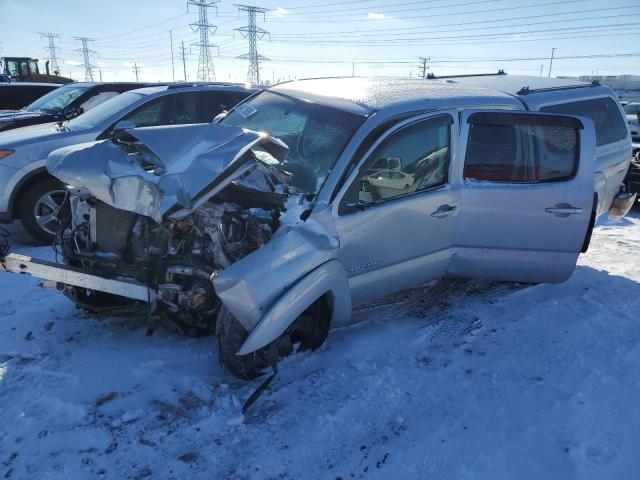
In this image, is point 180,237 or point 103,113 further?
point 103,113

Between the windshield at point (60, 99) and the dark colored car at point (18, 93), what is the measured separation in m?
5.44

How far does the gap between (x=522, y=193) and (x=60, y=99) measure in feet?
26.5

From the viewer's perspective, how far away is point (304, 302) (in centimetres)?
283

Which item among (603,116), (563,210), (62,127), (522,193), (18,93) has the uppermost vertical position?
(18,93)

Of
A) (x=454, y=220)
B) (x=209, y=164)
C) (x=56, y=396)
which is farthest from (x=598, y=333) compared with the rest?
(x=56, y=396)

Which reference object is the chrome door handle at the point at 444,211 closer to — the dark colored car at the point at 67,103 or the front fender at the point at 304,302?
the front fender at the point at 304,302

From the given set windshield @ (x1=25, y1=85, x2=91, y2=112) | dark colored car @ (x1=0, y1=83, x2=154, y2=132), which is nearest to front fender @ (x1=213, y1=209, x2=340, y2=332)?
dark colored car @ (x1=0, y1=83, x2=154, y2=132)

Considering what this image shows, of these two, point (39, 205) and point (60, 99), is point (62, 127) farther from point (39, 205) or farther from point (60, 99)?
point (60, 99)

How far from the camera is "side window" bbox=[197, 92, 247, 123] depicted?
6738 mm

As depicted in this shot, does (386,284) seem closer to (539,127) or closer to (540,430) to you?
(540,430)

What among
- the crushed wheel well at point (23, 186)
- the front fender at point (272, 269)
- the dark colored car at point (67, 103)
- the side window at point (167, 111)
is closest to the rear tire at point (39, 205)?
the crushed wheel well at point (23, 186)

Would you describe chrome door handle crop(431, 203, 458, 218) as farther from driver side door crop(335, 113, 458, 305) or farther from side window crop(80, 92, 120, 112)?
side window crop(80, 92, 120, 112)

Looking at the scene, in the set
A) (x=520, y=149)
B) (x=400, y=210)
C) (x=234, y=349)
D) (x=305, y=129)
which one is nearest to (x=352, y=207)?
(x=400, y=210)

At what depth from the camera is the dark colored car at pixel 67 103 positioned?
289 inches
